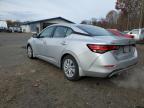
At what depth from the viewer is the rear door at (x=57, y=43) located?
483 centimetres

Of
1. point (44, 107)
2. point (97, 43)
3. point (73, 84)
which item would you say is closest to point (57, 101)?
point (44, 107)

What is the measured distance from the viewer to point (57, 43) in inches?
197

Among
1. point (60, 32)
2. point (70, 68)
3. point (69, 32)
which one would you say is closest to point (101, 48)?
point (70, 68)

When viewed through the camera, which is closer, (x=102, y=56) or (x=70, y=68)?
(x=102, y=56)

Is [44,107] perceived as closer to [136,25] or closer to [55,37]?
[55,37]

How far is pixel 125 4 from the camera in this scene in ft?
154

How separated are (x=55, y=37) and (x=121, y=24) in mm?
39575

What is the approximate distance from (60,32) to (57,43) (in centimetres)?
41

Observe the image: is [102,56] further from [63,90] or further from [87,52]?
[63,90]

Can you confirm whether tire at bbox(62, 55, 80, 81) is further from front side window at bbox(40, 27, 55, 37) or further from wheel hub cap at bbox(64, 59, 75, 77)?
front side window at bbox(40, 27, 55, 37)

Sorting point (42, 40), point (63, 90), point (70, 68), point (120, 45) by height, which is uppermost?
point (42, 40)

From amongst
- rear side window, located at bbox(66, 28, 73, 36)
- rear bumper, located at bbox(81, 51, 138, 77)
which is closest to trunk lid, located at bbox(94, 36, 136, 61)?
rear bumper, located at bbox(81, 51, 138, 77)

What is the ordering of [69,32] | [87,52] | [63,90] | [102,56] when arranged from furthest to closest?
[69,32], [63,90], [87,52], [102,56]

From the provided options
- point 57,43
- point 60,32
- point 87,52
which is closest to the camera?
point 87,52
